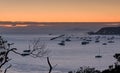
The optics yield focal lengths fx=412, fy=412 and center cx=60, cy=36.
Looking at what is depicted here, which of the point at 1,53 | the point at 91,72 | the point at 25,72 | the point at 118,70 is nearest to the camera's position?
the point at 1,53

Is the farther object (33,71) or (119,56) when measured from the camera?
(33,71)

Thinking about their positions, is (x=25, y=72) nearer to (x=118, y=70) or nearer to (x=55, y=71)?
(x=55, y=71)

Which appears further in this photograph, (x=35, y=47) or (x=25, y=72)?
(x=25, y=72)

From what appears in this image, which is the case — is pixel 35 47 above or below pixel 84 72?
above

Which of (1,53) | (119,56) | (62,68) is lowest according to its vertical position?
(62,68)

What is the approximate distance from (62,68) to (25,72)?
793cm

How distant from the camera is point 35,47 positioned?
13.9 meters

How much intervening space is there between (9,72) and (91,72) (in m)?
25.5

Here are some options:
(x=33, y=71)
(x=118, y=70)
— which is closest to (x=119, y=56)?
(x=118, y=70)

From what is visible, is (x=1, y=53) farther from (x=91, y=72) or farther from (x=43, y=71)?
(x=43, y=71)

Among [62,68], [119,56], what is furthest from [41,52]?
[62,68]

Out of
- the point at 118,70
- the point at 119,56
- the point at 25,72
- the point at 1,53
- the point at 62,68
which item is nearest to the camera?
the point at 1,53

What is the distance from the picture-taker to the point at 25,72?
182 feet

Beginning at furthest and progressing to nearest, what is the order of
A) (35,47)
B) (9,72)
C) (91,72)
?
(9,72), (91,72), (35,47)
